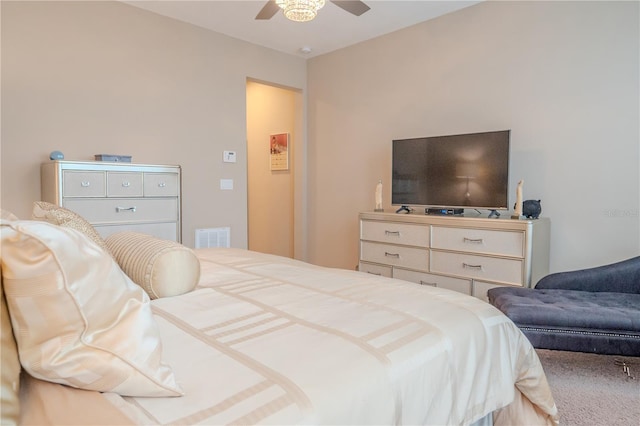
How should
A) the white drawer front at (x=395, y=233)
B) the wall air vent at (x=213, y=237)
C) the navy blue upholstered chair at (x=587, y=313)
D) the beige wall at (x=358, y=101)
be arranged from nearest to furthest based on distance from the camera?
1. the navy blue upholstered chair at (x=587, y=313)
2. the beige wall at (x=358, y=101)
3. the white drawer front at (x=395, y=233)
4. the wall air vent at (x=213, y=237)

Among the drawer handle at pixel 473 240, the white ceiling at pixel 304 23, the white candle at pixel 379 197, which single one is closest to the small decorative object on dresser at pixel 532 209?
the drawer handle at pixel 473 240

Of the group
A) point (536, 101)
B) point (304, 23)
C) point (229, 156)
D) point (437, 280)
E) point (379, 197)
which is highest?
point (304, 23)

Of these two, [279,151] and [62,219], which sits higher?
[279,151]

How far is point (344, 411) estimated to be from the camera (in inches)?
30.7

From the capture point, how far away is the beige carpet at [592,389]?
1.77 metres

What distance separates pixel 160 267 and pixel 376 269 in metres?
2.63

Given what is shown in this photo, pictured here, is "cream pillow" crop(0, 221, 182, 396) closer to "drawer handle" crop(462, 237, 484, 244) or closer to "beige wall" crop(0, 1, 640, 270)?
"drawer handle" crop(462, 237, 484, 244)

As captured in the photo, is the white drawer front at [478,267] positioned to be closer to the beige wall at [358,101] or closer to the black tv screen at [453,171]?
the black tv screen at [453,171]

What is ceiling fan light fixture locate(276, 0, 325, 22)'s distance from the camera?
2.37 meters

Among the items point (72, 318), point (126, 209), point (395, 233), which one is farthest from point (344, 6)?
point (72, 318)

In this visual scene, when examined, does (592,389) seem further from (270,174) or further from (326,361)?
(270,174)

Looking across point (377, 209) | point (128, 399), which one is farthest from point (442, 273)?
point (128, 399)

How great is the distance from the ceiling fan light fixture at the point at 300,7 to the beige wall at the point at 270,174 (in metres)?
2.55

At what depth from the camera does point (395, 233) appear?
11.5 feet
